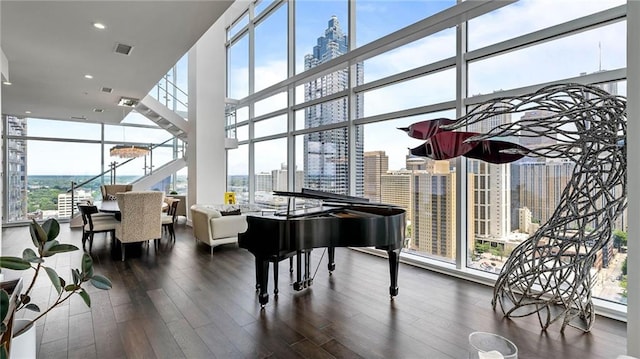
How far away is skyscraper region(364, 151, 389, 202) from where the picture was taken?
18.0 feet

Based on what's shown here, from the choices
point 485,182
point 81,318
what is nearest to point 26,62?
point 81,318

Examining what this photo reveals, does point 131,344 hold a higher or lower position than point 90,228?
lower

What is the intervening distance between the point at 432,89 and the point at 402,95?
0.53 m

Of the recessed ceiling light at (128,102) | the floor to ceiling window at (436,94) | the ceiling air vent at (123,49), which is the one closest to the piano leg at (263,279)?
the floor to ceiling window at (436,94)

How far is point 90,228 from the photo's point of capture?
18.3ft

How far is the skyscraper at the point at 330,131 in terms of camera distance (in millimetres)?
5898

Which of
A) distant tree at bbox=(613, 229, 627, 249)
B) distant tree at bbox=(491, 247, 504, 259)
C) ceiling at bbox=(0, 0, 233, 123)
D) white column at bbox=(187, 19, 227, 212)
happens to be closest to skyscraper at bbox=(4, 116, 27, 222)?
ceiling at bbox=(0, 0, 233, 123)

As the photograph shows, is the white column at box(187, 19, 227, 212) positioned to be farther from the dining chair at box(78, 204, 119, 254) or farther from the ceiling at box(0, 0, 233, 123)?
the dining chair at box(78, 204, 119, 254)

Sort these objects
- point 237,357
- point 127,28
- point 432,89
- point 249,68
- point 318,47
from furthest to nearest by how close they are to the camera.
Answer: point 249,68 → point 318,47 → point 432,89 → point 127,28 → point 237,357

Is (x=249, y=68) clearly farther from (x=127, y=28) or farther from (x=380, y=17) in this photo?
(x=127, y=28)

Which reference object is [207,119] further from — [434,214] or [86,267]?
[86,267]

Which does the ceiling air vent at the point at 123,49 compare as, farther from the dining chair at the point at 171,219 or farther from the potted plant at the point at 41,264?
the potted plant at the point at 41,264

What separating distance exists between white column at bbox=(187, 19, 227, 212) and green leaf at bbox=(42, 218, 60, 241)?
682 cm

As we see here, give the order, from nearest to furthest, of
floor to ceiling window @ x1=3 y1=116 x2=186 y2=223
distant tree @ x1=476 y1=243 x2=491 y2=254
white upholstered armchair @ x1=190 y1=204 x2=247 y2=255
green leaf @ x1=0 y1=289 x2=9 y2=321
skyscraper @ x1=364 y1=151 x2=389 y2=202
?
green leaf @ x1=0 y1=289 x2=9 y2=321 < distant tree @ x1=476 y1=243 x2=491 y2=254 < white upholstered armchair @ x1=190 y1=204 x2=247 y2=255 < skyscraper @ x1=364 y1=151 x2=389 y2=202 < floor to ceiling window @ x1=3 y1=116 x2=186 y2=223
